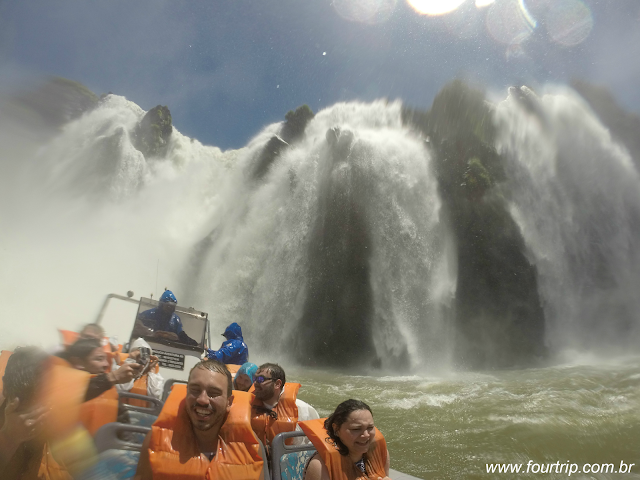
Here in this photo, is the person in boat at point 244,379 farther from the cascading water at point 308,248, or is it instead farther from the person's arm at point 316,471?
the cascading water at point 308,248

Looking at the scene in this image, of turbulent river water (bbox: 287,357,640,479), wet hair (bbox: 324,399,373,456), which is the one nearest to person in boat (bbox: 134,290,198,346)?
turbulent river water (bbox: 287,357,640,479)

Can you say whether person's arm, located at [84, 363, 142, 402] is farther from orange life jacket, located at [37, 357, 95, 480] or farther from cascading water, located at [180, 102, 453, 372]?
cascading water, located at [180, 102, 453, 372]

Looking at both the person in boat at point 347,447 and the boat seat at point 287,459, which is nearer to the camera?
the person in boat at point 347,447

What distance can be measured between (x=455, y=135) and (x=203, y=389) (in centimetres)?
2227

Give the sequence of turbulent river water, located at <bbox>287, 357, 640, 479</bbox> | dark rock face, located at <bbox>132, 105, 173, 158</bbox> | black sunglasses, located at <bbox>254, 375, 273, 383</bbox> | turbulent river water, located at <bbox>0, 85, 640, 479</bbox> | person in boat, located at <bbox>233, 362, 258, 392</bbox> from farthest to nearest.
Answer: dark rock face, located at <bbox>132, 105, 173, 158</bbox> < turbulent river water, located at <bbox>0, 85, 640, 479</bbox> < turbulent river water, located at <bbox>287, 357, 640, 479</bbox> < person in boat, located at <bbox>233, 362, 258, 392</bbox> < black sunglasses, located at <bbox>254, 375, 273, 383</bbox>

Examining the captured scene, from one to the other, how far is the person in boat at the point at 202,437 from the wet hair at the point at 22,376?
26.7 inches

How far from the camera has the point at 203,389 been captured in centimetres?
197

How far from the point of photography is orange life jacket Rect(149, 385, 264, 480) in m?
1.82

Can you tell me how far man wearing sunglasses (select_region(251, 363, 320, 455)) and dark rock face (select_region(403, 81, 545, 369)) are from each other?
14732 mm

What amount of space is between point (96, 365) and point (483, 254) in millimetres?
19464

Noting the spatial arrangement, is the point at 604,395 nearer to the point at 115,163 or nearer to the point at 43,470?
the point at 43,470

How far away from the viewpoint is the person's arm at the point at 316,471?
213 cm

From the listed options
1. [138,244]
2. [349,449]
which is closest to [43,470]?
[349,449]

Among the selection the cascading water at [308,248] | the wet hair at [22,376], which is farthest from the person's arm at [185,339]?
the cascading water at [308,248]
